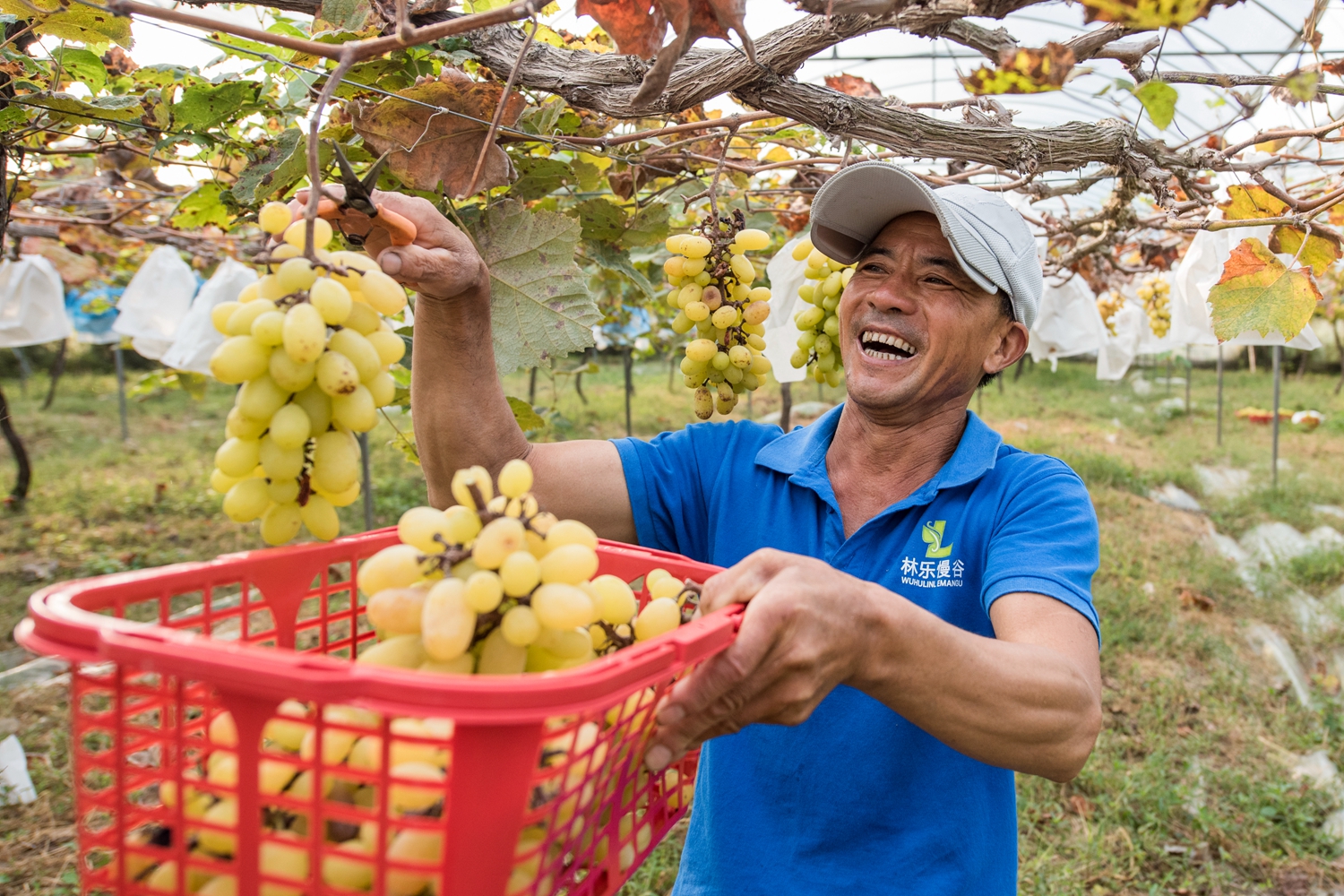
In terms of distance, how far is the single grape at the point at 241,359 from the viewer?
34.1 inches

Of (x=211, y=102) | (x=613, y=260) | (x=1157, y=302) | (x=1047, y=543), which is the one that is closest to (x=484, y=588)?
→ (x=1047, y=543)

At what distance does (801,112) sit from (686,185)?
114 centimetres

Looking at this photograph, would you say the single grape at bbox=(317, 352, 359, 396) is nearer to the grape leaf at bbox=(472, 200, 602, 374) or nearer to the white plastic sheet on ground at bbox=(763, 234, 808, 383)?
the grape leaf at bbox=(472, 200, 602, 374)

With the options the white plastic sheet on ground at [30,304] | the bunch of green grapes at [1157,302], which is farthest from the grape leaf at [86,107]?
the bunch of green grapes at [1157,302]

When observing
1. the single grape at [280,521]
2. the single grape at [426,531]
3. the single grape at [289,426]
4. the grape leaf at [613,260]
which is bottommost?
the single grape at [280,521]

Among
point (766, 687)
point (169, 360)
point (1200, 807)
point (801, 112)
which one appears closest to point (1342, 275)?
point (1200, 807)

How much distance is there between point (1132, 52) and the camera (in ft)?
4.70

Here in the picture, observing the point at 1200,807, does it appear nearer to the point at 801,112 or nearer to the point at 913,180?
the point at 913,180

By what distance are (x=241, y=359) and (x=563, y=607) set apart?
0.42 metres

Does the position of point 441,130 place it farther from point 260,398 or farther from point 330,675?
point 330,675

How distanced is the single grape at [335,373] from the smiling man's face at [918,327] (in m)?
1.04

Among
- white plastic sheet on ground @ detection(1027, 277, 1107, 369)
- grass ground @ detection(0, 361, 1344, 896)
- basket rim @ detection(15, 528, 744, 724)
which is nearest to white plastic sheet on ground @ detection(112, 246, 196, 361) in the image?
grass ground @ detection(0, 361, 1344, 896)

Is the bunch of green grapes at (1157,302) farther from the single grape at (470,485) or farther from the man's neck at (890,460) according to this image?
the single grape at (470,485)

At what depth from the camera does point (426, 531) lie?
852 mm
